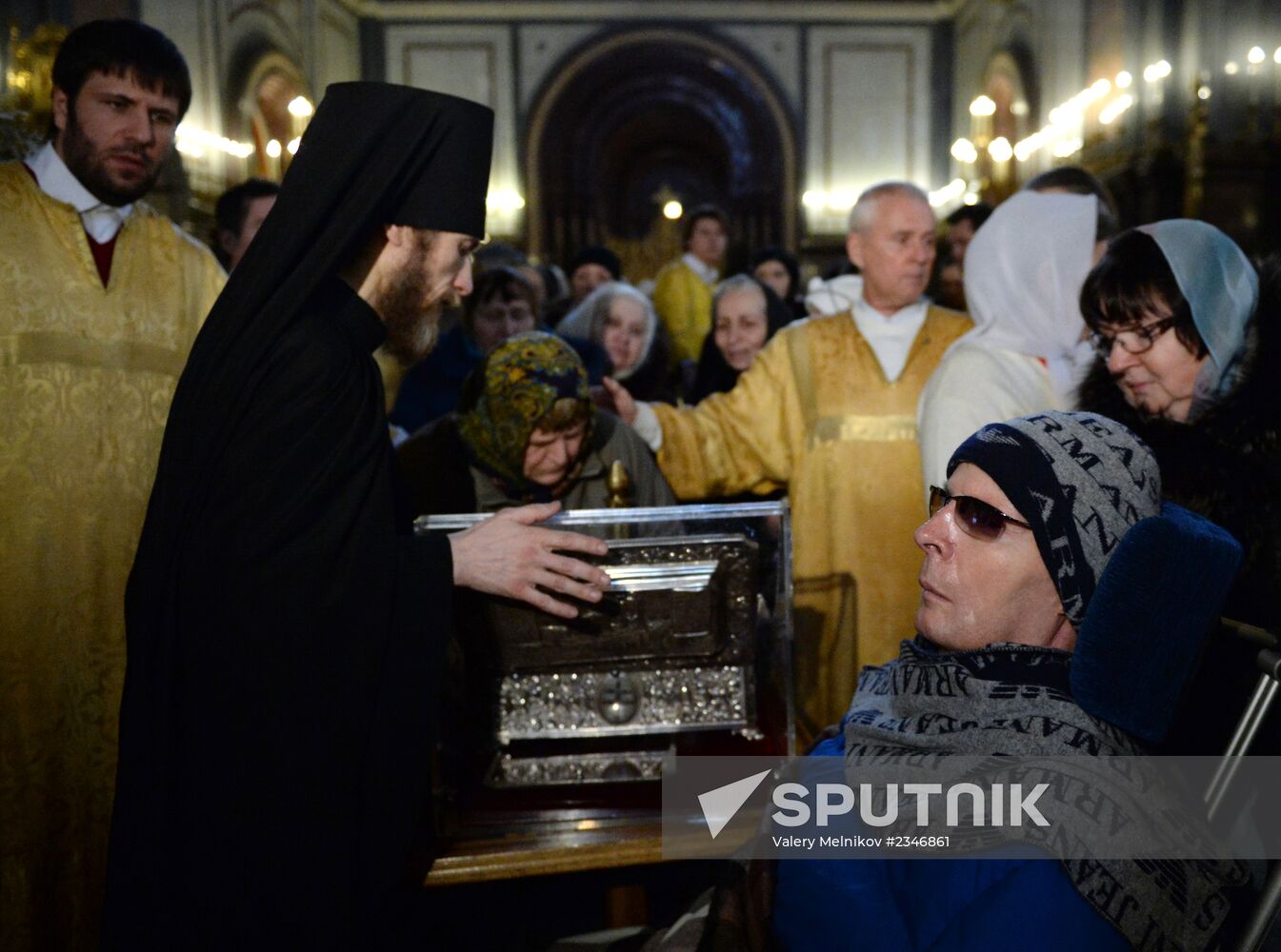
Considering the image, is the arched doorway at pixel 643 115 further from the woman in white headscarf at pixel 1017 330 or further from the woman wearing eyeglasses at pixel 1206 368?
the woman wearing eyeglasses at pixel 1206 368

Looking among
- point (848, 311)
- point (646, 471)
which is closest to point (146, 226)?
point (646, 471)

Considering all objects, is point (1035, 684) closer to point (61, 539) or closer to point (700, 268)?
point (61, 539)

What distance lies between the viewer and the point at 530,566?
1.80m

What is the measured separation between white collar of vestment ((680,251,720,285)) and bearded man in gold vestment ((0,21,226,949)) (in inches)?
187

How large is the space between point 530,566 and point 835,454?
6.14ft

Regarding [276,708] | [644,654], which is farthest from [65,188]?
[644,654]

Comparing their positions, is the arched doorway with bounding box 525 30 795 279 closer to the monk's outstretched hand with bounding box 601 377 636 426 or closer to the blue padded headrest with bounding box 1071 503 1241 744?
the monk's outstretched hand with bounding box 601 377 636 426

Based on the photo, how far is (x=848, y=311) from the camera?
11.8 feet

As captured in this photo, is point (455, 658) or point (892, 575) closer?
point (455, 658)

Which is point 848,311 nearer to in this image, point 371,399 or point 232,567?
point 371,399

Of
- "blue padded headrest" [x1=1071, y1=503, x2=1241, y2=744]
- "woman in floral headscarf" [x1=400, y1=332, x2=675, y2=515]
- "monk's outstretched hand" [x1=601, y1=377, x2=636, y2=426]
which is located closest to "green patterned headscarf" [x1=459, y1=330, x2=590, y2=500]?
"woman in floral headscarf" [x1=400, y1=332, x2=675, y2=515]

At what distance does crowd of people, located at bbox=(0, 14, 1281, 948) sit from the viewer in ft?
4.84

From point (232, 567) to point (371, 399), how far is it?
36 centimetres

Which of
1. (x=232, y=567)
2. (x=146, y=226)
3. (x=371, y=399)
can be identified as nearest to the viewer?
(x=232, y=567)
